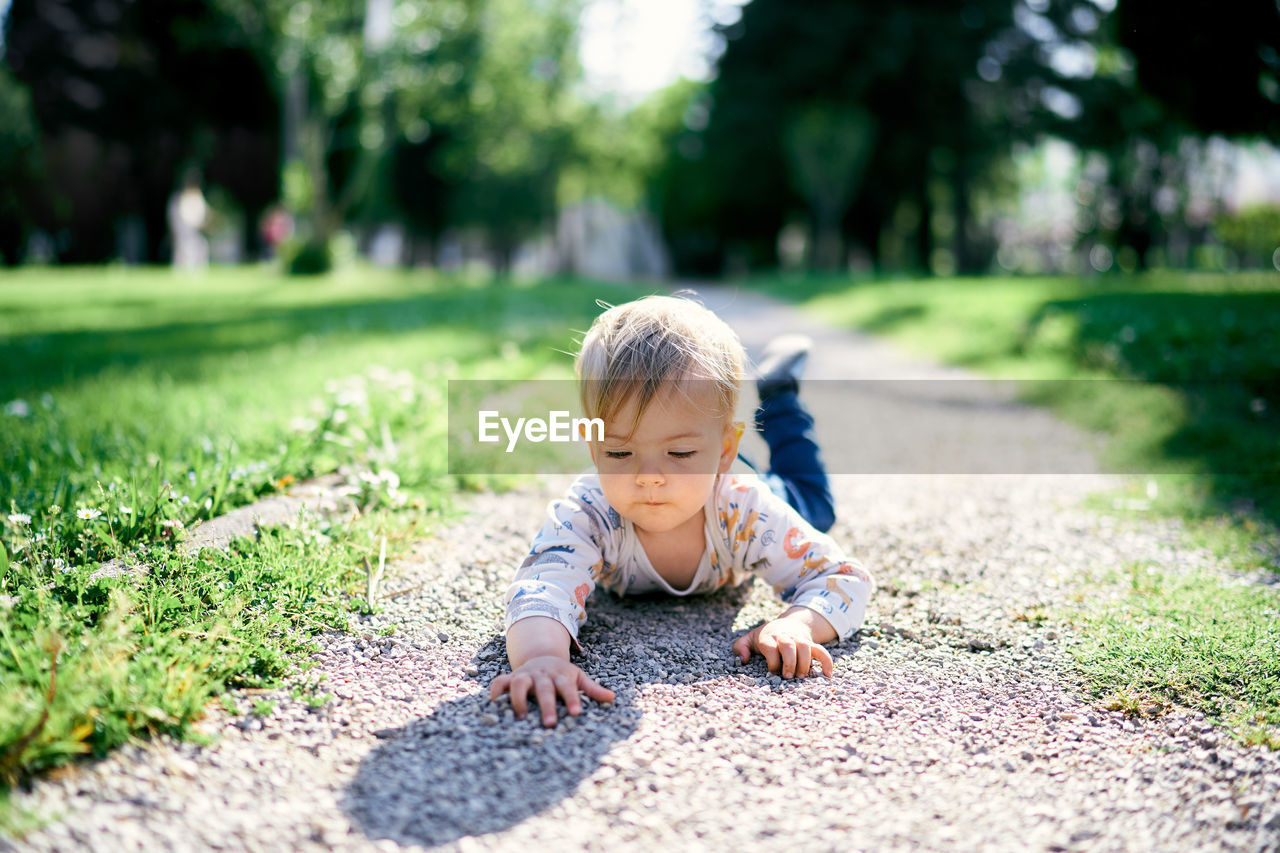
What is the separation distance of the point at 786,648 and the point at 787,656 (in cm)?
2

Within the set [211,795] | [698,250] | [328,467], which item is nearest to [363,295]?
[328,467]

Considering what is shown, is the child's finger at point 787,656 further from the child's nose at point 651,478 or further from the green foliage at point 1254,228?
the green foliage at point 1254,228

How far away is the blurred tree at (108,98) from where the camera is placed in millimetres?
27688

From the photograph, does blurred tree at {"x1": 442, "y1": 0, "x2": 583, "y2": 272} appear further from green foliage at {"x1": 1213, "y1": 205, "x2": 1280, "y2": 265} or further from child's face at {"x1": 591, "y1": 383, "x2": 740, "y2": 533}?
child's face at {"x1": 591, "y1": 383, "x2": 740, "y2": 533}

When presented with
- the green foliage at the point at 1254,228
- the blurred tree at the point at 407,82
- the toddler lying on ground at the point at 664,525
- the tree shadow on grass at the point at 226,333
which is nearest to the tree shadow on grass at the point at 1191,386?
the toddler lying on ground at the point at 664,525

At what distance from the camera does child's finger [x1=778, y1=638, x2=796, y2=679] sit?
207cm

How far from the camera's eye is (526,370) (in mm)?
5945

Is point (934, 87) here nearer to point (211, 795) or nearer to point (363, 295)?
point (363, 295)

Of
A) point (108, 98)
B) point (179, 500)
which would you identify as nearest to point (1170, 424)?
point (179, 500)

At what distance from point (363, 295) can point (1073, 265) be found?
23.2m

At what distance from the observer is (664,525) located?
226 centimetres

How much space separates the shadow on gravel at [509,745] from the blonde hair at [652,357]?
582mm

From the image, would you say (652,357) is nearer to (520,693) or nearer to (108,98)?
(520,693)

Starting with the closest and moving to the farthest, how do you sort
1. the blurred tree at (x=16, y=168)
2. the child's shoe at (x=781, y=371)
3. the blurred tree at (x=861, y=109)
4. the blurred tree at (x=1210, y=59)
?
the child's shoe at (x=781, y=371) → the blurred tree at (x=1210, y=59) → the blurred tree at (x=861, y=109) → the blurred tree at (x=16, y=168)
